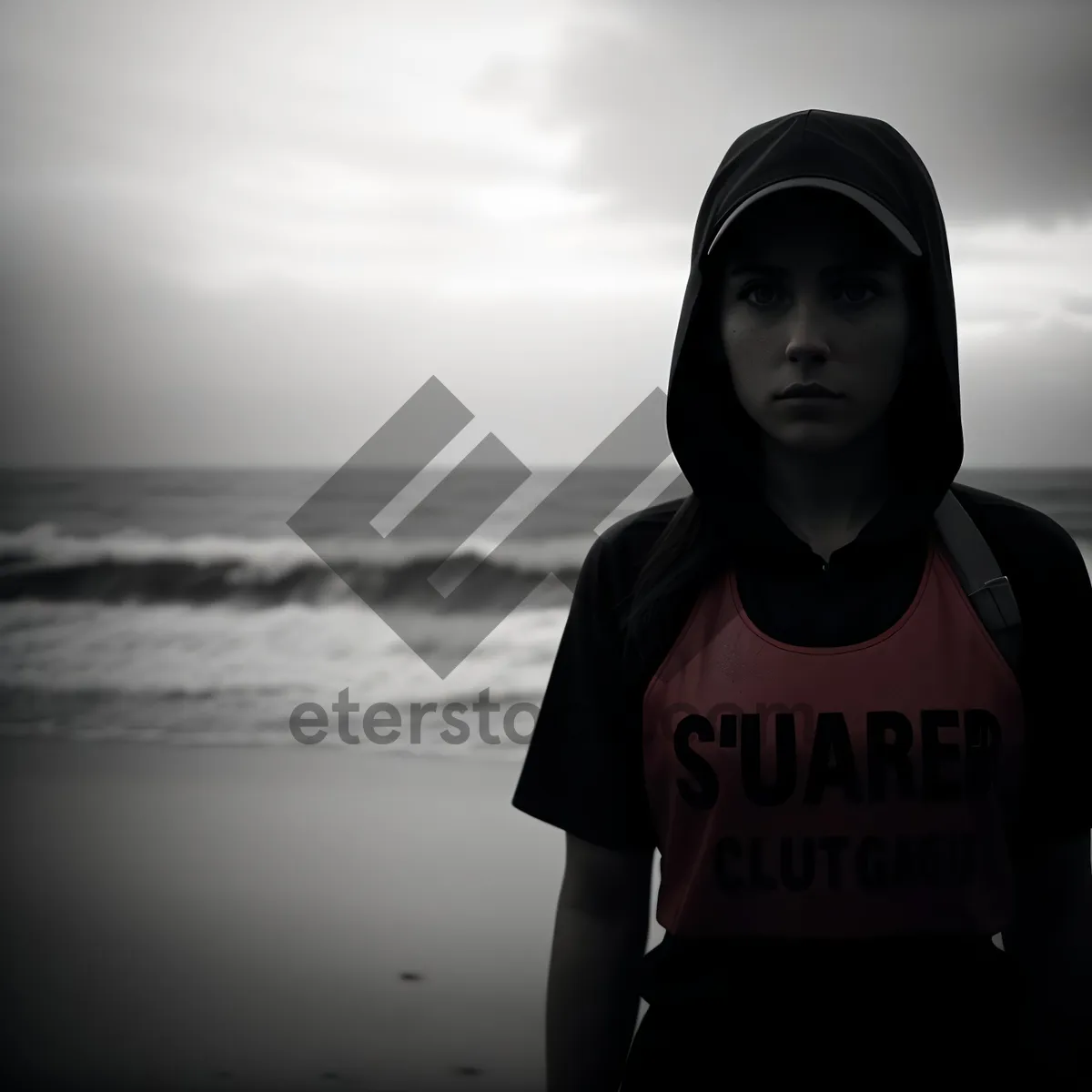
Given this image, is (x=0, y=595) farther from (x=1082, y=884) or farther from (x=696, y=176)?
(x=1082, y=884)

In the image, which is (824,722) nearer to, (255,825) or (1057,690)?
(1057,690)

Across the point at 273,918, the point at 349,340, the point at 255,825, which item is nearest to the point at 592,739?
the point at 273,918

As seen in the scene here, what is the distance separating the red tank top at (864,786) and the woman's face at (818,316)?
0.17 metres

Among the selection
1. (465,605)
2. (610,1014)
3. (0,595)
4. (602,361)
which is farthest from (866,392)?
(465,605)

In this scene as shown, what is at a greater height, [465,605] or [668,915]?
[465,605]

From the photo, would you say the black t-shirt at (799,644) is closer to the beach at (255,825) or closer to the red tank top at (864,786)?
the red tank top at (864,786)

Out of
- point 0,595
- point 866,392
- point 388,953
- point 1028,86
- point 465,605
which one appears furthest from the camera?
point 465,605

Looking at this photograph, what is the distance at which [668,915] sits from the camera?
0.82 metres

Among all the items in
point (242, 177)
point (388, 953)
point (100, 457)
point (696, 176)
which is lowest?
point (388, 953)

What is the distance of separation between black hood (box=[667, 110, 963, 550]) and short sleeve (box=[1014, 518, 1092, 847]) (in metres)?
0.11

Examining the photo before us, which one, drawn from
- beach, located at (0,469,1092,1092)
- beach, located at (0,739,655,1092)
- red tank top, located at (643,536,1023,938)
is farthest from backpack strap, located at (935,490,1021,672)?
beach, located at (0,739,655,1092)

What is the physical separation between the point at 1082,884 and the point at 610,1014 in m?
0.43

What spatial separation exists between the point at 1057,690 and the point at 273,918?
58.8 inches

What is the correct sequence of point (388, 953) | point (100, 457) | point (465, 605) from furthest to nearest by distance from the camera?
1. point (465, 605)
2. point (100, 457)
3. point (388, 953)
